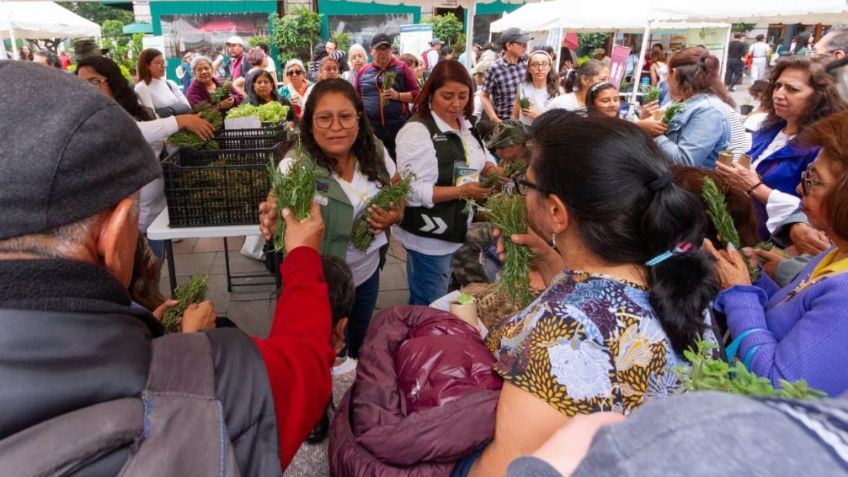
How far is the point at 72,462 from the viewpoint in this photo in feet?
2.38

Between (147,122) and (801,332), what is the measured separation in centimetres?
351

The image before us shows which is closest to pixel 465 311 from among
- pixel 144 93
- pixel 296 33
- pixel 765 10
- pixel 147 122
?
pixel 147 122

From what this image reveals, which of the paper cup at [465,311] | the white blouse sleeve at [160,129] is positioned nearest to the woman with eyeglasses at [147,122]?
the white blouse sleeve at [160,129]

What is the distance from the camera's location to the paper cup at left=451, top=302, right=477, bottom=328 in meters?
2.47

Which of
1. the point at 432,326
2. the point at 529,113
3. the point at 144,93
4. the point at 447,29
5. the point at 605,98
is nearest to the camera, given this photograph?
the point at 432,326

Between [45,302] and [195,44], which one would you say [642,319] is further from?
[195,44]

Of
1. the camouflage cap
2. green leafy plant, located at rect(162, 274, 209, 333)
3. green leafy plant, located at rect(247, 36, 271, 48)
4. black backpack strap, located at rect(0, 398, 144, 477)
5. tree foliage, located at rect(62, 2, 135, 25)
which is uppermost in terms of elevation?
tree foliage, located at rect(62, 2, 135, 25)

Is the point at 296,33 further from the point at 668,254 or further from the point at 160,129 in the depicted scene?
the point at 668,254

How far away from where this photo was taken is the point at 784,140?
11.4 ft

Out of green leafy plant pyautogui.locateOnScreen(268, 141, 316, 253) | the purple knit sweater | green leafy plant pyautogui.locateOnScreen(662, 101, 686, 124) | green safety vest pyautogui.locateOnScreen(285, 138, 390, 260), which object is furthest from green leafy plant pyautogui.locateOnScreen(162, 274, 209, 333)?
green leafy plant pyautogui.locateOnScreen(662, 101, 686, 124)

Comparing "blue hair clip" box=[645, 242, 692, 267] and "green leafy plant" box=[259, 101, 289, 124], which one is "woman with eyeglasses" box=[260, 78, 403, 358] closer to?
"blue hair clip" box=[645, 242, 692, 267]

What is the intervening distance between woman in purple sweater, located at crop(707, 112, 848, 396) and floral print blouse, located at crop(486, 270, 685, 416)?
0.38 metres

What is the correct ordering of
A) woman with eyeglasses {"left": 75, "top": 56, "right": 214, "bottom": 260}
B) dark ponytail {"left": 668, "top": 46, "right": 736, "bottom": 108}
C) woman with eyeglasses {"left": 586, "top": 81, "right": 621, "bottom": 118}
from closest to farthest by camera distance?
woman with eyeglasses {"left": 75, "top": 56, "right": 214, "bottom": 260}, dark ponytail {"left": 668, "top": 46, "right": 736, "bottom": 108}, woman with eyeglasses {"left": 586, "top": 81, "right": 621, "bottom": 118}

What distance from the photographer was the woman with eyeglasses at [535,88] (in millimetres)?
7062
